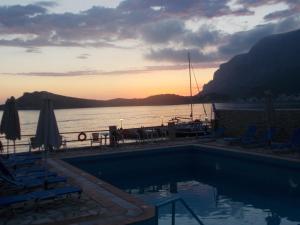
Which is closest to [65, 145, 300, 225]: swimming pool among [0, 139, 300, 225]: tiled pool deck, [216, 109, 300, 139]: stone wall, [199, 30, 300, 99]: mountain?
[0, 139, 300, 225]: tiled pool deck

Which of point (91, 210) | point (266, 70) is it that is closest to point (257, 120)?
point (91, 210)

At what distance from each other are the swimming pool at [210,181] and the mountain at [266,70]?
6359cm

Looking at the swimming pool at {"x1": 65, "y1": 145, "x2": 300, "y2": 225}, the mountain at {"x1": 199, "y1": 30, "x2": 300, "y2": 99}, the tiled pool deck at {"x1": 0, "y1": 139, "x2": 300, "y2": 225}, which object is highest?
the mountain at {"x1": 199, "y1": 30, "x2": 300, "y2": 99}

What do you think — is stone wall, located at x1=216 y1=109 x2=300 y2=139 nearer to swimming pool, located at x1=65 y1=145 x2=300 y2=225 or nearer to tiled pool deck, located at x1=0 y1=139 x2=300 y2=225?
swimming pool, located at x1=65 y1=145 x2=300 y2=225

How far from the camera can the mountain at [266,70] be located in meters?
85.2

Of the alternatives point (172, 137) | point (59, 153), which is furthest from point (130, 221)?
point (172, 137)

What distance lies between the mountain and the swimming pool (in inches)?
2503

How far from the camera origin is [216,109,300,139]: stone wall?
1551 cm

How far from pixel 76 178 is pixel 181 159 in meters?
6.82

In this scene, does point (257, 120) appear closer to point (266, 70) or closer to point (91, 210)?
point (91, 210)

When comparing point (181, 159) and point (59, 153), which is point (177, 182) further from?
point (59, 153)

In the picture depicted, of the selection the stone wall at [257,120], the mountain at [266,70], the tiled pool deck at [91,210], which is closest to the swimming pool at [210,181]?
the tiled pool deck at [91,210]

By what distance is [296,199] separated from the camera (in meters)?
10.0

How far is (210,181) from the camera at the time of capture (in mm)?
12836
